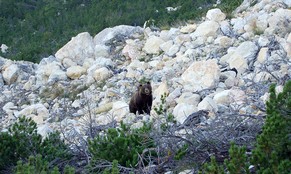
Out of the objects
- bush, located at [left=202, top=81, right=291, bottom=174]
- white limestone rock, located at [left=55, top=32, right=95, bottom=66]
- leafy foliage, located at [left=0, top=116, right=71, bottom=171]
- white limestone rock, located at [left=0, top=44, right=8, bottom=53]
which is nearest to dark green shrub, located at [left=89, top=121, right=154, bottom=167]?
leafy foliage, located at [left=0, top=116, right=71, bottom=171]

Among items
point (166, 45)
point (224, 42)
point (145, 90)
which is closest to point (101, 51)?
point (166, 45)

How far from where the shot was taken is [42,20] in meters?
29.5

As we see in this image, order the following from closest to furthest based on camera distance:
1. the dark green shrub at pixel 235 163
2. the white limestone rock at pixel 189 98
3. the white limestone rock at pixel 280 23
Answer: the dark green shrub at pixel 235 163 < the white limestone rock at pixel 189 98 < the white limestone rock at pixel 280 23

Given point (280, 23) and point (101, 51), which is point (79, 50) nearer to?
point (101, 51)

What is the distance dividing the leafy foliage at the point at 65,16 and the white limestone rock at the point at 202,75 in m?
11.9

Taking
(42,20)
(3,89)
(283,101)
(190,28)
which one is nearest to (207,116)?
(283,101)

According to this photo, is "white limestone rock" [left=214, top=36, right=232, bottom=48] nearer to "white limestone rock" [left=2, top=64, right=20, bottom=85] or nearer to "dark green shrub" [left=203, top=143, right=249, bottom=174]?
"white limestone rock" [left=2, top=64, right=20, bottom=85]

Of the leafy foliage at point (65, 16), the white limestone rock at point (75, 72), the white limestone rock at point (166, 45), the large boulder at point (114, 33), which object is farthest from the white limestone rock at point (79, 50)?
the leafy foliage at point (65, 16)

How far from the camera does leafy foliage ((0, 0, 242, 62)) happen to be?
25125 millimetres

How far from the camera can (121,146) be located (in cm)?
604

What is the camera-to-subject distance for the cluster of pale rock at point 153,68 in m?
10.2

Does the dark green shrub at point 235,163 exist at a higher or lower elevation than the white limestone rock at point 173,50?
lower

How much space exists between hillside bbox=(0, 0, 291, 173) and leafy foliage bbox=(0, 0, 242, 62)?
7361 mm

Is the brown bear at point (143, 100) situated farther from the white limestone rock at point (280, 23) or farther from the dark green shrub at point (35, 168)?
the dark green shrub at point (35, 168)
